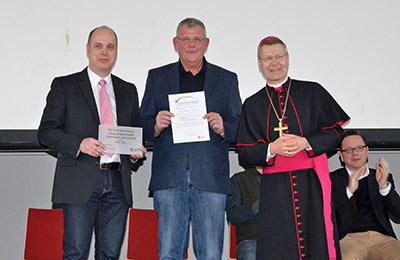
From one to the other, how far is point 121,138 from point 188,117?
0.47 meters

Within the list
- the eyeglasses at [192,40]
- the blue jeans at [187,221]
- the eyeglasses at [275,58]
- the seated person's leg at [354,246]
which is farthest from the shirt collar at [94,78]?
the seated person's leg at [354,246]

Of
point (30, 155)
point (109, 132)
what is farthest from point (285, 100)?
point (30, 155)

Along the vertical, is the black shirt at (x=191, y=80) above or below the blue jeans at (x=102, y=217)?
above

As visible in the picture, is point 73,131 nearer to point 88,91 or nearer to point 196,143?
point 88,91

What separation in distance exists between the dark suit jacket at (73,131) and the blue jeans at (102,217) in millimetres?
55

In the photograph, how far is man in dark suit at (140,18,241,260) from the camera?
3.51 m

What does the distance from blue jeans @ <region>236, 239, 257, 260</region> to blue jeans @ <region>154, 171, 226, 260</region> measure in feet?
1.36

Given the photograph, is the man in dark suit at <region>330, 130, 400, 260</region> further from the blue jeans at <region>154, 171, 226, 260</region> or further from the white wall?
the blue jeans at <region>154, 171, 226, 260</region>

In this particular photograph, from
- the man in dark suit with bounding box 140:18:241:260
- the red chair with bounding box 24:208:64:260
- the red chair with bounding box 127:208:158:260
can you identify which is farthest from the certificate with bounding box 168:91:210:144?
the red chair with bounding box 24:208:64:260

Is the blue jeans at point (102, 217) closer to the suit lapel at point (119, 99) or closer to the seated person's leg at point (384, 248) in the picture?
the suit lapel at point (119, 99)

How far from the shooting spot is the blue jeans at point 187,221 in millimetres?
3488

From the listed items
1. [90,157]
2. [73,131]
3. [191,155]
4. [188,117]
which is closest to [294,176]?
[191,155]

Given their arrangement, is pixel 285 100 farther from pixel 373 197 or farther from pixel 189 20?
pixel 373 197

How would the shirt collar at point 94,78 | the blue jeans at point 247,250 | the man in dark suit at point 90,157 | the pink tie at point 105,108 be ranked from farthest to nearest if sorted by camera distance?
the blue jeans at point 247,250
the shirt collar at point 94,78
the pink tie at point 105,108
the man in dark suit at point 90,157
